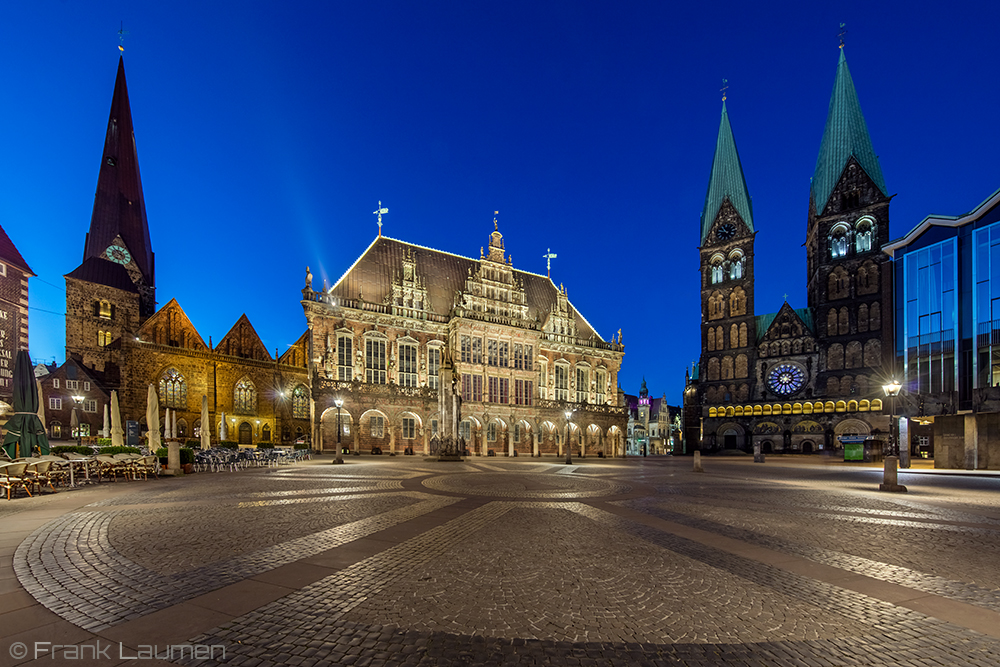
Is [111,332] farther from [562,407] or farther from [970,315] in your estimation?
[970,315]

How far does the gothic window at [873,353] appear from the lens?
58.8 meters

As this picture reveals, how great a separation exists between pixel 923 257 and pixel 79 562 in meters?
43.9

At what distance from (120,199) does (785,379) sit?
282 ft

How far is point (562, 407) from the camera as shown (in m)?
49.9

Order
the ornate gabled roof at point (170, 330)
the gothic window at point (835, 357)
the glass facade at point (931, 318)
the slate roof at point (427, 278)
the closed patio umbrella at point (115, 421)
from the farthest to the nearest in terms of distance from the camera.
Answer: the gothic window at point (835, 357), the ornate gabled roof at point (170, 330), the slate roof at point (427, 278), the glass facade at point (931, 318), the closed patio umbrella at point (115, 421)

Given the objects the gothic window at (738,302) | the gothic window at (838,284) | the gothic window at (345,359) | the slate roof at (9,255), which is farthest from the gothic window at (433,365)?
the gothic window at (838,284)

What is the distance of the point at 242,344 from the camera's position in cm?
5200

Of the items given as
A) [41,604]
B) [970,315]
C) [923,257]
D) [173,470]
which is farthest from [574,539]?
[923,257]

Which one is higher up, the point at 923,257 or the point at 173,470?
the point at 923,257

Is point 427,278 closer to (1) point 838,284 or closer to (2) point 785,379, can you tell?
(2) point 785,379

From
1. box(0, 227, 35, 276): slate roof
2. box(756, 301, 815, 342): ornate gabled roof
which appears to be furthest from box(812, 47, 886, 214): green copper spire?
box(0, 227, 35, 276): slate roof

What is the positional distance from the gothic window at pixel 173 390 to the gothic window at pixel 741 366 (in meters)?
65.6

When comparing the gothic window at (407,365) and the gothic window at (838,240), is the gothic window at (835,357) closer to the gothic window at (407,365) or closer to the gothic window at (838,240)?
the gothic window at (838,240)

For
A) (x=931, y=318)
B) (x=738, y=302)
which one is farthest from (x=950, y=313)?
(x=738, y=302)
